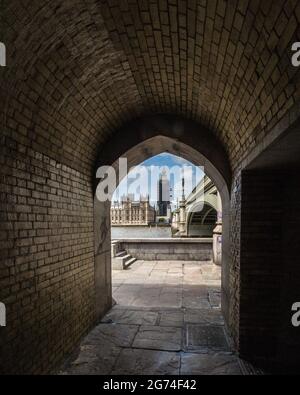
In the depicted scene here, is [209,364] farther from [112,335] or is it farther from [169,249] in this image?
[169,249]

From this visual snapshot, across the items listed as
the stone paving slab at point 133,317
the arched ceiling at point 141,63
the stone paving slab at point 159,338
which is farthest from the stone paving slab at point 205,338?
the arched ceiling at point 141,63

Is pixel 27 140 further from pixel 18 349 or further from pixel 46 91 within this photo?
pixel 18 349

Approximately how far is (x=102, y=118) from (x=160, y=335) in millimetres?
3913

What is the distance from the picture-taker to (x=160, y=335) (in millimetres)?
4605

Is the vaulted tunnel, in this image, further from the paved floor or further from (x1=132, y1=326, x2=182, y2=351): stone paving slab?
(x1=132, y1=326, x2=182, y2=351): stone paving slab

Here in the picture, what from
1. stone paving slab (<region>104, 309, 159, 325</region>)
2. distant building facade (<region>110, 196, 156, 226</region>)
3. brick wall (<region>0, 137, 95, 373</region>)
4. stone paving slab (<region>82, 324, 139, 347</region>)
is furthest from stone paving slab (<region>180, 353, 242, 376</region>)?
distant building facade (<region>110, 196, 156, 226</region>)

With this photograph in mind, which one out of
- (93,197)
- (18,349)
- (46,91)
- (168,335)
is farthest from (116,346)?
(46,91)

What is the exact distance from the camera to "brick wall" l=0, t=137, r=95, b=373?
267 cm

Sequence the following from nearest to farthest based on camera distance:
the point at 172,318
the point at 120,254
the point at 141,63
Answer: the point at 141,63
the point at 172,318
the point at 120,254

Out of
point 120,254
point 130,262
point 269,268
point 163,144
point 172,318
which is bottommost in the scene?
point 130,262

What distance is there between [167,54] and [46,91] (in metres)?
1.54

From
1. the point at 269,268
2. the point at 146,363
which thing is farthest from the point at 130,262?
the point at 269,268

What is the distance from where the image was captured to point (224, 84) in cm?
320

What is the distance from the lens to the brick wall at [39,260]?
267 cm
